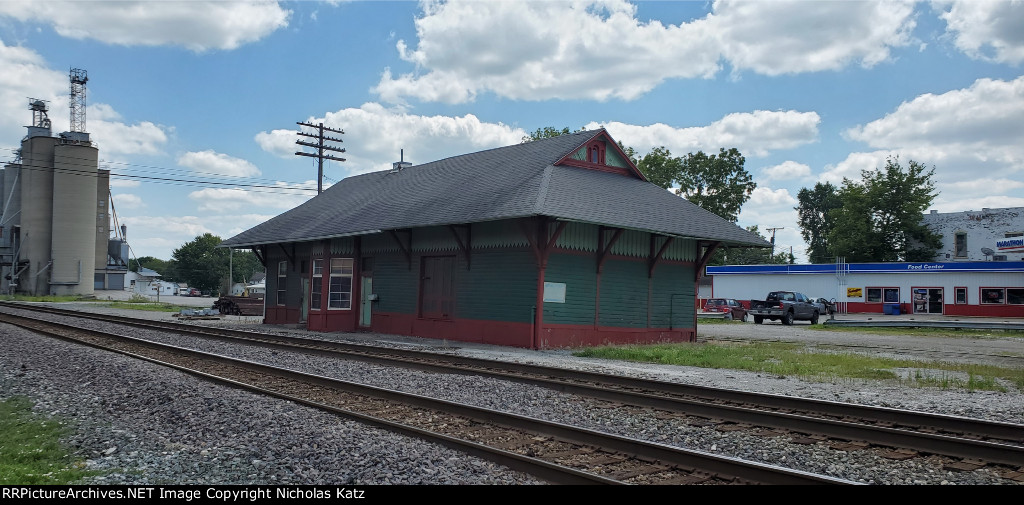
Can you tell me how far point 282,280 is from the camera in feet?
103

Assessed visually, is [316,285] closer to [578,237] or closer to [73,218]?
[578,237]

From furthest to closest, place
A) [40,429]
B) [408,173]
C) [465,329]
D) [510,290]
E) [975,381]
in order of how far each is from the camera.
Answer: [408,173] < [465,329] < [510,290] < [975,381] < [40,429]

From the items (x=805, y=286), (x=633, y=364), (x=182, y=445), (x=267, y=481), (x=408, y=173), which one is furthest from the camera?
(x=805, y=286)

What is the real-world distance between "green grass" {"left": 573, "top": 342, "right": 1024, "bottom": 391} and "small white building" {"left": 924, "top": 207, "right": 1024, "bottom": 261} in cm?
4485

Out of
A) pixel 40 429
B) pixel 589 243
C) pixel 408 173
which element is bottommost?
pixel 40 429

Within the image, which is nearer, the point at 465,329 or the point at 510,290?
the point at 510,290

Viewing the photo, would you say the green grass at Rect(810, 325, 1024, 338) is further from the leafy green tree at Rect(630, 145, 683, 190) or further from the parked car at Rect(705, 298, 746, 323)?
the leafy green tree at Rect(630, 145, 683, 190)

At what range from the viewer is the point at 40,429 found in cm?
781

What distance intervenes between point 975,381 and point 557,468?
10.4 metres

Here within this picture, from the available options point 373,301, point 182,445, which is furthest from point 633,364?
point 373,301

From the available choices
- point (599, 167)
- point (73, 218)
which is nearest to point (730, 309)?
point (599, 167)

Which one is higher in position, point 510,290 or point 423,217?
point 423,217

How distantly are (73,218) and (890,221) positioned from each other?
7671 cm
